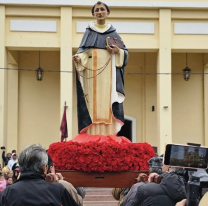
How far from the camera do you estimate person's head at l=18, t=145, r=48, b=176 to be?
150 inches

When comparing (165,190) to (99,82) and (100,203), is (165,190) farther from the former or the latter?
(100,203)

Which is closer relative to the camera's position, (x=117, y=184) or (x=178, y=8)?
(x=117, y=184)

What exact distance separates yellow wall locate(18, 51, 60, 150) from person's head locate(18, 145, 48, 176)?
699 inches

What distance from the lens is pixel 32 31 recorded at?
19.5 m

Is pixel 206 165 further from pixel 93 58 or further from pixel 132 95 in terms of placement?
pixel 132 95

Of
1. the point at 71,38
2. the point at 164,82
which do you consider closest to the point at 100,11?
the point at 71,38

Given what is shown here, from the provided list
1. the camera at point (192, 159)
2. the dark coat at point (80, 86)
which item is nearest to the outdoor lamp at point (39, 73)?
the dark coat at point (80, 86)

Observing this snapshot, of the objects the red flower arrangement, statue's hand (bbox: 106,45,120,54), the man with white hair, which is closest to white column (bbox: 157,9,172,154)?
Result: statue's hand (bbox: 106,45,120,54)

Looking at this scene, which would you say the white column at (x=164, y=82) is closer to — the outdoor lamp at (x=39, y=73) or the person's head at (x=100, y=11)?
the outdoor lamp at (x=39, y=73)

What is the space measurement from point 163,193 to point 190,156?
41.5 inches

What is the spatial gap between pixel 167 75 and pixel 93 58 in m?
12.0

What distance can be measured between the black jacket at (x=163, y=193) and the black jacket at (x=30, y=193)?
43.5 inches

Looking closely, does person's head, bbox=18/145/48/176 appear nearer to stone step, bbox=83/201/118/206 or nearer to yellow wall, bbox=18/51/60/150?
stone step, bbox=83/201/118/206

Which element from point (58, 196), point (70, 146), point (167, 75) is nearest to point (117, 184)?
point (70, 146)
